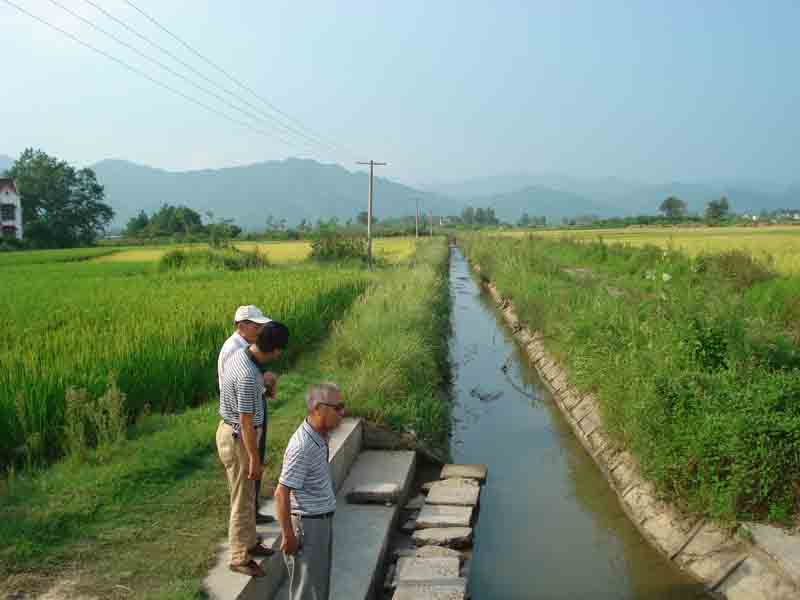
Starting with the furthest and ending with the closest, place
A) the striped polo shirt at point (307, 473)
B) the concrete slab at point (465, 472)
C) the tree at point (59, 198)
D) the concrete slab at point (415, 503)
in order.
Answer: the tree at point (59, 198) → the concrete slab at point (465, 472) → the concrete slab at point (415, 503) → the striped polo shirt at point (307, 473)

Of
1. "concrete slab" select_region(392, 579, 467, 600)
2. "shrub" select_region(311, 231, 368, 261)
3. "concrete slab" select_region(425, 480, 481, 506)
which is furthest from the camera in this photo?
"shrub" select_region(311, 231, 368, 261)

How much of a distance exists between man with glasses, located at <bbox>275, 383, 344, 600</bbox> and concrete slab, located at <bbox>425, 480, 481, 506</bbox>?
116 inches

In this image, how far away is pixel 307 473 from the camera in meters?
3.33

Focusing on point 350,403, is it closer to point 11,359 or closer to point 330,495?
point 11,359

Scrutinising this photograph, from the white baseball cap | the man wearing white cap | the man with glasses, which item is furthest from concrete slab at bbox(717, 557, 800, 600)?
the white baseball cap

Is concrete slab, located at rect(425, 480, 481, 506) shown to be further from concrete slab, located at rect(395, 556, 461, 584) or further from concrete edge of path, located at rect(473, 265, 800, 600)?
concrete edge of path, located at rect(473, 265, 800, 600)

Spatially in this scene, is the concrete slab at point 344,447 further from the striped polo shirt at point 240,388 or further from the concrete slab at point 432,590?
the striped polo shirt at point 240,388

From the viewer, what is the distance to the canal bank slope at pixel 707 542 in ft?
15.0

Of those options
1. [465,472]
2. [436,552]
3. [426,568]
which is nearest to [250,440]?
[426,568]

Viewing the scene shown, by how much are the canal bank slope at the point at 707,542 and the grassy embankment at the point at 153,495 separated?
6.28ft

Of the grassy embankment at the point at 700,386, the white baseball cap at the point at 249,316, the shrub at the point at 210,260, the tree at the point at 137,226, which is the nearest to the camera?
the white baseball cap at the point at 249,316

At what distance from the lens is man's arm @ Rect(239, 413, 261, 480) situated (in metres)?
Result: 3.79

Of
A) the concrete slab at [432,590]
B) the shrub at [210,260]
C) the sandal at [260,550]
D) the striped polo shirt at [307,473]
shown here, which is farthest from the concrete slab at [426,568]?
the shrub at [210,260]

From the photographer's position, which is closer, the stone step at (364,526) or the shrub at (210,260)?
the stone step at (364,526)
